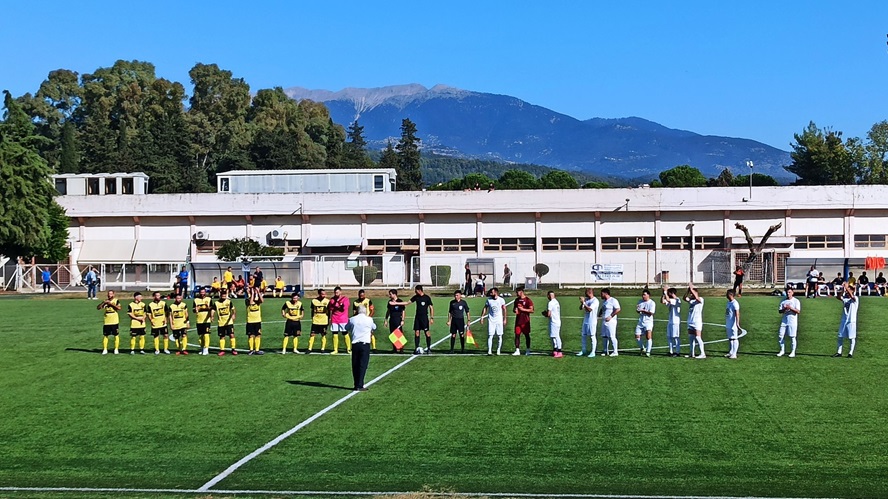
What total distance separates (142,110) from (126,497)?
121454mm

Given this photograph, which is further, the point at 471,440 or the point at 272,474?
the point at 471,440

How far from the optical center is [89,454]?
610 inches

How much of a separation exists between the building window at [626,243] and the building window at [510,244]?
512cm

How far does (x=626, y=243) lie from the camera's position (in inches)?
2886

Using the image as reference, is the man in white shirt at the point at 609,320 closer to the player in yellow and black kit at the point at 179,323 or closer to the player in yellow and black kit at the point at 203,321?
the player in yellow and black kit at the point at 203,321

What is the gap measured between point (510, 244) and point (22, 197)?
32.3 m

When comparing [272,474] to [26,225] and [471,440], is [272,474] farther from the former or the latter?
[26,225]

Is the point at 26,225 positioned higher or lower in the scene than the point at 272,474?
higher

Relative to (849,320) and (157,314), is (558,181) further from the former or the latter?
(157,314)

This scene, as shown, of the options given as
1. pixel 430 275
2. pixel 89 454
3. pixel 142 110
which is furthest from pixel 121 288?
pixel 142 110

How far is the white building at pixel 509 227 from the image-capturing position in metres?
71.2

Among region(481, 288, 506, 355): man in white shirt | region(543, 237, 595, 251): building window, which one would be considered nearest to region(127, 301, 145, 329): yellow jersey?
region(481, 288, 506, 355): man in white shirt

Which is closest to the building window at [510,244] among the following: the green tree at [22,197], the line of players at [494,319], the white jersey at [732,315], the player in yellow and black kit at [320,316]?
the green tree at [22,197]

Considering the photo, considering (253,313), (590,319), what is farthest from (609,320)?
(253,313)
